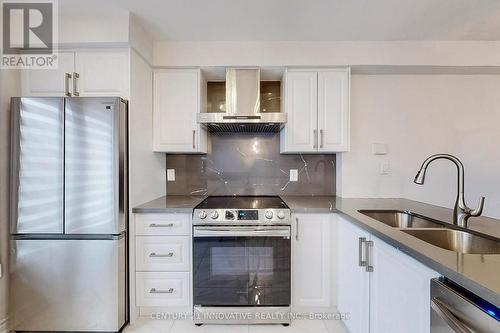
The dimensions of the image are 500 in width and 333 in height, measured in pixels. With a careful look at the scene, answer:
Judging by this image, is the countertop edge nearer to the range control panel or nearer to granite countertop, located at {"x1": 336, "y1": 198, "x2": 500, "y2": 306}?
granite countertop, located at {"x1": 336, "y1": 198, "x2": 500, "y2": 306}

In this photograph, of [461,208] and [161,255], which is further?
[161,255]

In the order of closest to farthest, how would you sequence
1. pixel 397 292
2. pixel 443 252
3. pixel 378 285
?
pixel 443 252, pixel 397 292, pixel 378 285

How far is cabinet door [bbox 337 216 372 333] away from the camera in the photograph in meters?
1.48

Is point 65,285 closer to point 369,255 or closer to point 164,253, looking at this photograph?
point 164,253

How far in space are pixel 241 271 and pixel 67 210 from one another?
130 cm

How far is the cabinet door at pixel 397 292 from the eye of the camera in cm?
98

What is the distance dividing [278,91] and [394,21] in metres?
1.12

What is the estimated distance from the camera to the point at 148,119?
7.42ft

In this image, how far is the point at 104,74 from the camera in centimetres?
195

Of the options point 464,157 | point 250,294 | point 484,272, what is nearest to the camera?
point 484,272

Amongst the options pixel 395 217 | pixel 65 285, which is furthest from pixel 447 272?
pixel 65 285

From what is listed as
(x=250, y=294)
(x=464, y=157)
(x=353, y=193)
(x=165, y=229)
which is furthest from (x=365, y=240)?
(x=464, y=157)

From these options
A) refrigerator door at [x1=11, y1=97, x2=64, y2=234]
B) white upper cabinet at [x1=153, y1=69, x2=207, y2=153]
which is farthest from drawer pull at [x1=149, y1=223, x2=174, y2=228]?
white upper cabinet at [x1=153, y1=69, x2=207, y2=153]

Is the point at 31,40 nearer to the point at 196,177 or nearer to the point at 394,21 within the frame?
the point at 196,177
